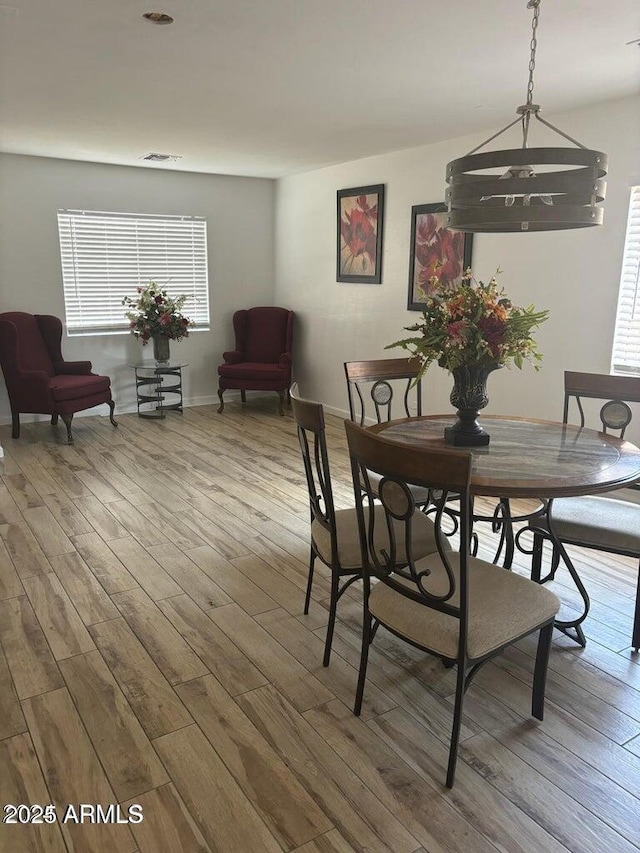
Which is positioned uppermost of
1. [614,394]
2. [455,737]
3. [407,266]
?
[407,266]

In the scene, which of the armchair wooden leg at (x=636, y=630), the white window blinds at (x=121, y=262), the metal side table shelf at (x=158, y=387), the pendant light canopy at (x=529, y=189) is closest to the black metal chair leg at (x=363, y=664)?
the armchair wooden leg at (x=636, y=630)

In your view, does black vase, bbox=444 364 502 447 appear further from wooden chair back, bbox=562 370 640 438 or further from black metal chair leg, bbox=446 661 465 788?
black metal chair leg, bbox=446 661 465 788

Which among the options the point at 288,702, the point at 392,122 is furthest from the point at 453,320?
the point at 392,122

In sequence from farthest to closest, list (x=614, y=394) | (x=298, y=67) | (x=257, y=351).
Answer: (x=257, y=351)
(x=298, y=67)
(x=614, y=394)

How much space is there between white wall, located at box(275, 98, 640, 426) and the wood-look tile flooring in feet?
4.63

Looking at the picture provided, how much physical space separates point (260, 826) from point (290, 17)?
2.87 metres

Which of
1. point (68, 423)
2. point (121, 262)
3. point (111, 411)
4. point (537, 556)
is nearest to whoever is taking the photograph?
point (537, 556)

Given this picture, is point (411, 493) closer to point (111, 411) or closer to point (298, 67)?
point (298, 67)

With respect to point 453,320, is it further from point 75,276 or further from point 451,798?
point 75,276

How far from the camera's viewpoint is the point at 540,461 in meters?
2.30

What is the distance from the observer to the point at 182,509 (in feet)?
13.1

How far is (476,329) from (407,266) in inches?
126

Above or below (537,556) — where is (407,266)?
above

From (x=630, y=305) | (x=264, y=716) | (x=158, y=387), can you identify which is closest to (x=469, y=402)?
(x=264, y=716)
